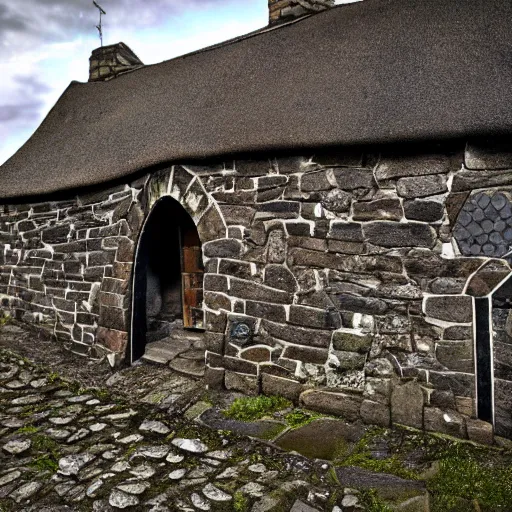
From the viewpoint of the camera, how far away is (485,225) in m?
3.07

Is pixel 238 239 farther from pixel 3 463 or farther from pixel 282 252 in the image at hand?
pixel 3 463

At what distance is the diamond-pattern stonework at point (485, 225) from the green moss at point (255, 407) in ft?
6.18

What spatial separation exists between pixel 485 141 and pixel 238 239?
6.78 ft

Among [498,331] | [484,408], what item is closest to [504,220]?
[498,331]

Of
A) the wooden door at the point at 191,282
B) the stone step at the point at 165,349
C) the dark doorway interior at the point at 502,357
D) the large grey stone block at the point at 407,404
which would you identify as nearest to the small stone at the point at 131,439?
the stone step at the point at 165,349

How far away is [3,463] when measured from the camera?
3.12m

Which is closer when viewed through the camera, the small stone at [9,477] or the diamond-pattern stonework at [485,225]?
the small stone at [9,477]

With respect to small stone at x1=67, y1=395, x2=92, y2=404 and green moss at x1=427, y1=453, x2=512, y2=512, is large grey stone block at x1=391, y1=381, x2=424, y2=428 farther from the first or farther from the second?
small stone at x1=67, y1=395, x2=92, y2=404

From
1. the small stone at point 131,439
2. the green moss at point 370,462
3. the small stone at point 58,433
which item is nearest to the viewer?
the green moss at point 370,462

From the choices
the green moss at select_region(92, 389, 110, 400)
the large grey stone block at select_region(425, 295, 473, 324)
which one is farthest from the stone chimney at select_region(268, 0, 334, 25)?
the green moss at select_region(92, 389, 110, 400)

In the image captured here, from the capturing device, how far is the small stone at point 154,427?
3514 millimetres

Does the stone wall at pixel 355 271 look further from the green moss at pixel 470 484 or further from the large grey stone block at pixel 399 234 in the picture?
the green moss at pixel 470 484

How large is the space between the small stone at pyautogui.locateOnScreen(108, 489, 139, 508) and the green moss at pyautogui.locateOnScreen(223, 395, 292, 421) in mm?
1137

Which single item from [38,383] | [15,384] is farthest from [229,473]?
[15,384]
